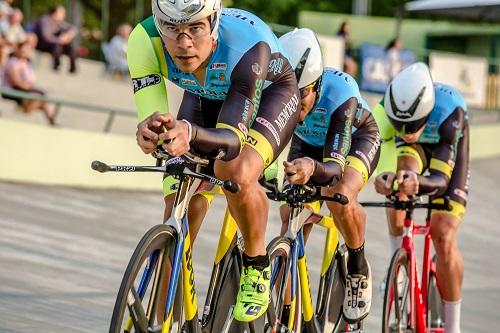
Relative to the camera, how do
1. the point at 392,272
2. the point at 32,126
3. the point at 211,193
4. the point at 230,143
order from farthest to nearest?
the point at 32,126 → the point at 392,272 → the point at 211,193 → the point at 230,143

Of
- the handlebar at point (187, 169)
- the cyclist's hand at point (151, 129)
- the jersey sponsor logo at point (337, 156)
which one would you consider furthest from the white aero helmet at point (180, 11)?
the jersey sponsor logo at point (337, 156)

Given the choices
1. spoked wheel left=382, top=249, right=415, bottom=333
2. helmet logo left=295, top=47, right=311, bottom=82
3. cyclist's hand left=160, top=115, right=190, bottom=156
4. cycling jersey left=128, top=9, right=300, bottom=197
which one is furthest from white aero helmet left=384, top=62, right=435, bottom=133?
cyclist's hand left=160, top=115, right=190, bottom=156

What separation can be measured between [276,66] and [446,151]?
8.86ft

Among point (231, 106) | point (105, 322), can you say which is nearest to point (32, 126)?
point (105, 322)

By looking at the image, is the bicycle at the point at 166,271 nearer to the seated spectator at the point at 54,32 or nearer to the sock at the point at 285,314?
the sock at the point at 285,314

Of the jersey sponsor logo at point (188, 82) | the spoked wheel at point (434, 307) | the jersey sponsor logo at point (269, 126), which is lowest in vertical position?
the spoked wheel at point (434, 307)

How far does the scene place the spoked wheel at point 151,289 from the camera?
14.4 ft

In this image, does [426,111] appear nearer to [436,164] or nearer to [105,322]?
[436,164]

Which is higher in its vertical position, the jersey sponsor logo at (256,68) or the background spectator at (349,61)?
the jersey sponsor logo at (256,68)

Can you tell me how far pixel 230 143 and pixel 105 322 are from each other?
9.77 ft

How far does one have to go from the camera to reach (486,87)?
24391 mm

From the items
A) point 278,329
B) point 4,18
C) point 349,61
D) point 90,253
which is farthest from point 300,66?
point 349,61

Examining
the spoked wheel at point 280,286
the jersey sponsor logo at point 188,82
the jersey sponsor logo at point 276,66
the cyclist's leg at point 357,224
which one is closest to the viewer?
the jersey sponsor logo at point 188,82

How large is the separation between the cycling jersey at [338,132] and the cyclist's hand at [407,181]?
0.30 m
